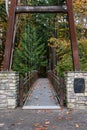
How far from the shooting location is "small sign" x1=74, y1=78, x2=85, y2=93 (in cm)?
903

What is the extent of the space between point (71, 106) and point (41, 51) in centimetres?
2917

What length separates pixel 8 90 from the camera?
8.99 meters

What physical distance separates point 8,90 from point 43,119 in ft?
7.08

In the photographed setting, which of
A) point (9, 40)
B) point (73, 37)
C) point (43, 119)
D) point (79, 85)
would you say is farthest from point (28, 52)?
point (43, 119)

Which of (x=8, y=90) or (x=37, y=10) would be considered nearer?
(x=8, y=90)

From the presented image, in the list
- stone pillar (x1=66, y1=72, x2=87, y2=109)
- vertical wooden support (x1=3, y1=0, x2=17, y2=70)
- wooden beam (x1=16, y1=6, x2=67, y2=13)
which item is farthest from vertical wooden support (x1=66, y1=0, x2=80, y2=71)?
vertical wooden support (x1=3, y1=0, x2=17, y2=70)

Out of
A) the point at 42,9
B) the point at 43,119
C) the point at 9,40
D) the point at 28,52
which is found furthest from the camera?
the point at 28,52

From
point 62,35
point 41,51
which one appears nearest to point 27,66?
point 41,51

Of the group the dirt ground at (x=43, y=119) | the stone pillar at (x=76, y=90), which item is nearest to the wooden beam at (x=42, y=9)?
the stone pillar at (x=76, y=90)

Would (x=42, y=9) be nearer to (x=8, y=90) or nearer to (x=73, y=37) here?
(x=73, y=37)

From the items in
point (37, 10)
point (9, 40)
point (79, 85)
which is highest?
point (37, 10)

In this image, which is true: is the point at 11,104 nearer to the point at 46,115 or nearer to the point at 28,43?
the point at 46,115

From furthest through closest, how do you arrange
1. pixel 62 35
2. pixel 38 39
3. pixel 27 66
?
pixel 38 39 → pixel 27 66 → pixel 62 35

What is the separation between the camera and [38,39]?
3788cm
